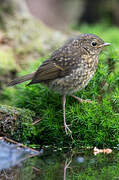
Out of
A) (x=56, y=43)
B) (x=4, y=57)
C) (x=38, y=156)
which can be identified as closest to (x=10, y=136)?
(x=38, y=156)

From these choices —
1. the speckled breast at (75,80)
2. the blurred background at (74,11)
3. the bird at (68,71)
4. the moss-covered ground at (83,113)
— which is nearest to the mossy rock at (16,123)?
the moss-covered ground at (83,113)

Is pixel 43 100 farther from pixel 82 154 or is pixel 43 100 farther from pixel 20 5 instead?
pixel 20 5

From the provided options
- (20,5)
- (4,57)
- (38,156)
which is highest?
(20,5)

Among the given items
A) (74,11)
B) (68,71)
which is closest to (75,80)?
(68,71)

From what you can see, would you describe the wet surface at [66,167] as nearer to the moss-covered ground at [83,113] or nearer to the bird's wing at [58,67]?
the moss-covered ground at [83,113]

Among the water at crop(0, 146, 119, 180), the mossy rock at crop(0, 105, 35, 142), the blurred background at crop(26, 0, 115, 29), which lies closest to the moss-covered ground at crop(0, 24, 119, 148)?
the mossy rock at crop(0, 105, 35, 142)

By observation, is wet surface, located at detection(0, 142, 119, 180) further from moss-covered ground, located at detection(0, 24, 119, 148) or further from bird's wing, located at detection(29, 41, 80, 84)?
bird's wing, located at detection(29, 41, 80, 84)
